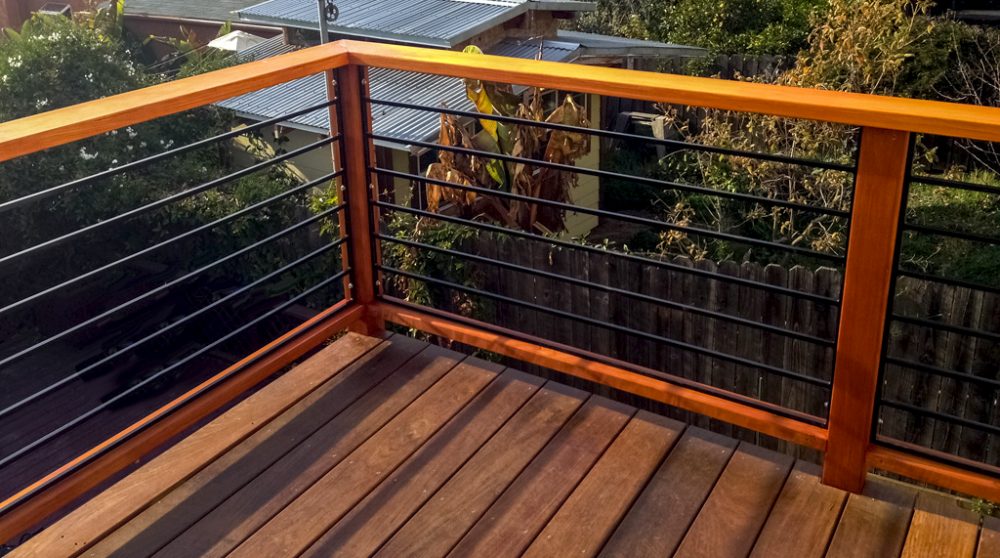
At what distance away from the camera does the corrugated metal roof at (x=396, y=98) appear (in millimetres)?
9297

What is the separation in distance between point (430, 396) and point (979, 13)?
14041 millimetres

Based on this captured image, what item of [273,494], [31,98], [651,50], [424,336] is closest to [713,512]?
[273,494]

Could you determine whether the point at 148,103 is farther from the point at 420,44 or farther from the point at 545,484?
the point at 420,44

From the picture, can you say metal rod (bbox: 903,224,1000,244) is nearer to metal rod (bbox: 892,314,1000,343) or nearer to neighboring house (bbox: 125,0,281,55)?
metal rod (bbox: 892,314,1000,343)

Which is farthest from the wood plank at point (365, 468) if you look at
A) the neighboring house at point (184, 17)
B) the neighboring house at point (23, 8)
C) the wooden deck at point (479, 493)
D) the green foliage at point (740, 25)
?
the neighboring house at point (23, 8)

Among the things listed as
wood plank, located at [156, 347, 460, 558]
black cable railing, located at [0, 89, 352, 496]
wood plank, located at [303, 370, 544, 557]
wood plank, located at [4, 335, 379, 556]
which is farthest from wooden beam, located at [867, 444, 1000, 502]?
black cable railing, located at [0, 89, 352, 496]

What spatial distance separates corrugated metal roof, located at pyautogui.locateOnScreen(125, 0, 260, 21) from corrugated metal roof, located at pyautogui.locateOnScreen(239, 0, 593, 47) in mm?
3244

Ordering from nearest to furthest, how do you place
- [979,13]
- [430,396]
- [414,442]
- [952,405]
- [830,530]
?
[830,530] < [414,442] < [430,396] < [952,405] < [979,13]

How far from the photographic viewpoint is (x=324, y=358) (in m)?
3.24

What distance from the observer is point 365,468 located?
265 cm

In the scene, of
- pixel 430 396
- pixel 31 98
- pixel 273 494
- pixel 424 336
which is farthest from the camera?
pixel 31 98

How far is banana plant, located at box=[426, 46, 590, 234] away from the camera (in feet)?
24.7

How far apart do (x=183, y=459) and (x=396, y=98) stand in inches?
304

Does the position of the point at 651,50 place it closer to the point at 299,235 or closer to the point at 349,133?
the point at 299,235
